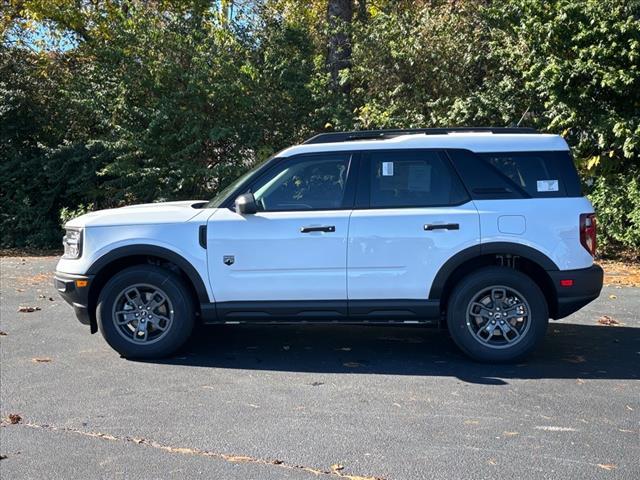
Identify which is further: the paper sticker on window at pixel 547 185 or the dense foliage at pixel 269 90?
the dense foliage at pixel 269 90

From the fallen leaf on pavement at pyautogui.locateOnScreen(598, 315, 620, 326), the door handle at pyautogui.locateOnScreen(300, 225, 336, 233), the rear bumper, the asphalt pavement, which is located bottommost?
the asphalt pavement

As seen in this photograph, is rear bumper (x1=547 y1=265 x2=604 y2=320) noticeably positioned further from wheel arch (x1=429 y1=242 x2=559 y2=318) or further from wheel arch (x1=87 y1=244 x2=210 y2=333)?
wheel arch (x1=87 y1=244 x2=210 y2=333)

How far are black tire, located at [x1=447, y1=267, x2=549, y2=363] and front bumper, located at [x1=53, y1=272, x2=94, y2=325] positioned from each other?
317 centimetres

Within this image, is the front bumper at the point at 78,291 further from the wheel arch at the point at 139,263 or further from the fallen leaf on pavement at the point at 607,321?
the fallen leaf on pavement at the point at 607,321

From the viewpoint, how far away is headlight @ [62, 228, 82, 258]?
257 inches

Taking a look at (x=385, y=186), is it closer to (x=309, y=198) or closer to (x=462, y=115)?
(x=309, y=198)

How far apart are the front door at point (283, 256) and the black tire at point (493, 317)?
39.2 inches

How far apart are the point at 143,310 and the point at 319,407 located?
2057mm

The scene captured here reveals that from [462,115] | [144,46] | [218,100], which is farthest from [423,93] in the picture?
[144,46]

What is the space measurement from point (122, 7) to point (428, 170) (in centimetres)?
1386

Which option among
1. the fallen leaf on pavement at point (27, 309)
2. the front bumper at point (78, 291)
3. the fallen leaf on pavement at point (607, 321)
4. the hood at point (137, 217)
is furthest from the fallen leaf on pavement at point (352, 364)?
the fallen leaf on pavement at point (27, 309)

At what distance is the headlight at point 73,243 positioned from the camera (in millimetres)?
6520

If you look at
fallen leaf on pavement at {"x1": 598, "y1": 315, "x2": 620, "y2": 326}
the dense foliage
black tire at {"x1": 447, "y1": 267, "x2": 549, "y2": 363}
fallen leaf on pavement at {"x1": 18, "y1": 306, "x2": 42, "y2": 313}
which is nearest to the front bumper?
fallen leaf on pavement at {"x1": 18, "y1": 306, "x2": 42, "y2": 313}

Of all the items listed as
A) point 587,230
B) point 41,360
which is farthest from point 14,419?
point 587,230
